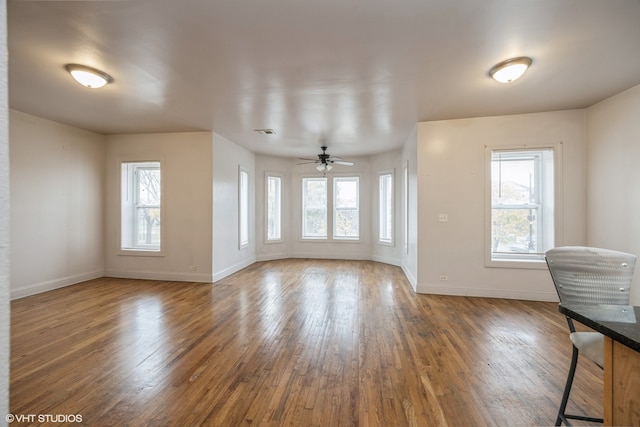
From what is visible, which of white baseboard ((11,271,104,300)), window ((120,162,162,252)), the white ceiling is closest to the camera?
the white ceiling

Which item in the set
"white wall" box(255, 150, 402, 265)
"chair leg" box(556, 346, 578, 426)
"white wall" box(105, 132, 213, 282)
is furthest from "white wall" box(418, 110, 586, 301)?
"white wall" box(105, 132, 213, 282)

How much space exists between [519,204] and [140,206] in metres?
6.75

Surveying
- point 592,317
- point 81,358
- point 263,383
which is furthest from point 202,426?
point 592,317

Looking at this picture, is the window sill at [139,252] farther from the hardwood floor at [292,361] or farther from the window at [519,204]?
the window at [519,204]

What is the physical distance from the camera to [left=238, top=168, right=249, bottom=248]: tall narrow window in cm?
619

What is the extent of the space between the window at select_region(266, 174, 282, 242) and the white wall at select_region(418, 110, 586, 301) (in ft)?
13.5

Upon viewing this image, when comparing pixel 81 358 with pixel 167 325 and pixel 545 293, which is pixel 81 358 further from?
pixel 545 293

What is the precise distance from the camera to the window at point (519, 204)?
4.17 meters

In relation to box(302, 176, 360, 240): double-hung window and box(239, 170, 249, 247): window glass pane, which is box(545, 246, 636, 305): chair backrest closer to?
box(239, 170, 249, 247): window glass pane

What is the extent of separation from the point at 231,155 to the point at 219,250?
6.50ft

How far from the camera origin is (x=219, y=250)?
5277 mm

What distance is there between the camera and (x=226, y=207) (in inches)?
219

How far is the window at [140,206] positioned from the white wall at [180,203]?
0.61ft

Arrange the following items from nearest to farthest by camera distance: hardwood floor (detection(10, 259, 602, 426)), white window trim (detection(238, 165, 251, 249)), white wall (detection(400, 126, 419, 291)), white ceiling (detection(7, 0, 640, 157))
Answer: hardwood floor (detection(10, 259, 602, 426))
white ceiling (detection(7, 0, 640, 157))
white wall (detection(400, 126, 419, 291))
white window trim (detection(238, 165, 251, 249))
